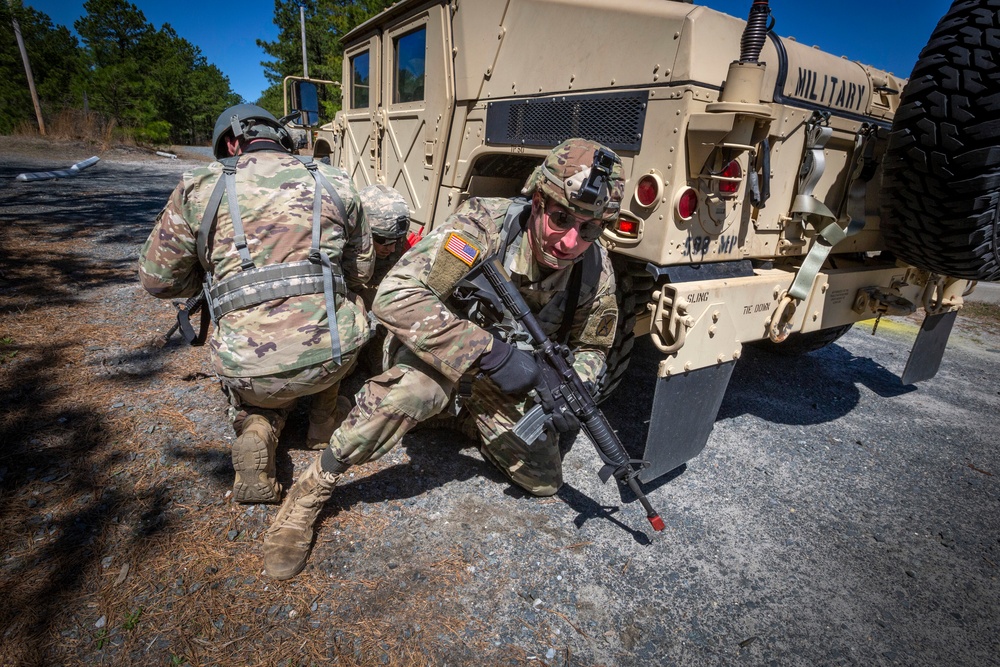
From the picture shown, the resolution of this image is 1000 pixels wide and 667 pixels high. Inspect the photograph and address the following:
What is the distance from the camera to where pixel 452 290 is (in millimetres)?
2125

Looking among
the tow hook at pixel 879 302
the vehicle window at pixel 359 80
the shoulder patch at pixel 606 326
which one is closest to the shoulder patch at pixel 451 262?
the shoulder patch at pixel 606 326

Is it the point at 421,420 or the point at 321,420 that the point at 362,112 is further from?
the point at 421,420

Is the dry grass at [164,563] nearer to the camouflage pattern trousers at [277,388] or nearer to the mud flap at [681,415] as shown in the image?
the camouflage pattern trousers at [277,388]

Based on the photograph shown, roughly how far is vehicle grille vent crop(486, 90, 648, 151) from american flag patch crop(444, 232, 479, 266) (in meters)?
0.74

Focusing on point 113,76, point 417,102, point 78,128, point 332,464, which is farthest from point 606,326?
point 113,76

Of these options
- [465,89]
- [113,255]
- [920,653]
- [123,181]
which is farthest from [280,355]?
[123,181]

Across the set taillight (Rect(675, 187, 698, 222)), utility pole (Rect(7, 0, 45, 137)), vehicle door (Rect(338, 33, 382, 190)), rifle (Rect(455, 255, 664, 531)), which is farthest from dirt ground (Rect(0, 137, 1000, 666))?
utility pole (Rect(7, 0, 45, 137))

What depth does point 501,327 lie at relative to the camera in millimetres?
2383

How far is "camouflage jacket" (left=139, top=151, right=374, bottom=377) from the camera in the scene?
6.88 feet

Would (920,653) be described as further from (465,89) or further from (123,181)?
(123,181)

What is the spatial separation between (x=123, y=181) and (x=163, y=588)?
1154cm

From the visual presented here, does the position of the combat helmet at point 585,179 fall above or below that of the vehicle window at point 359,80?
below

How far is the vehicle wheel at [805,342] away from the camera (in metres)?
3.87

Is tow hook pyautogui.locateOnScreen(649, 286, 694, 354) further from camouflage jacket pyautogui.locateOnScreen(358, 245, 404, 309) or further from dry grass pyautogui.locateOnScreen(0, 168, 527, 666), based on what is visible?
camouflage jacket pyautogui.locateOnScreen(358, 245, 404, 309)
